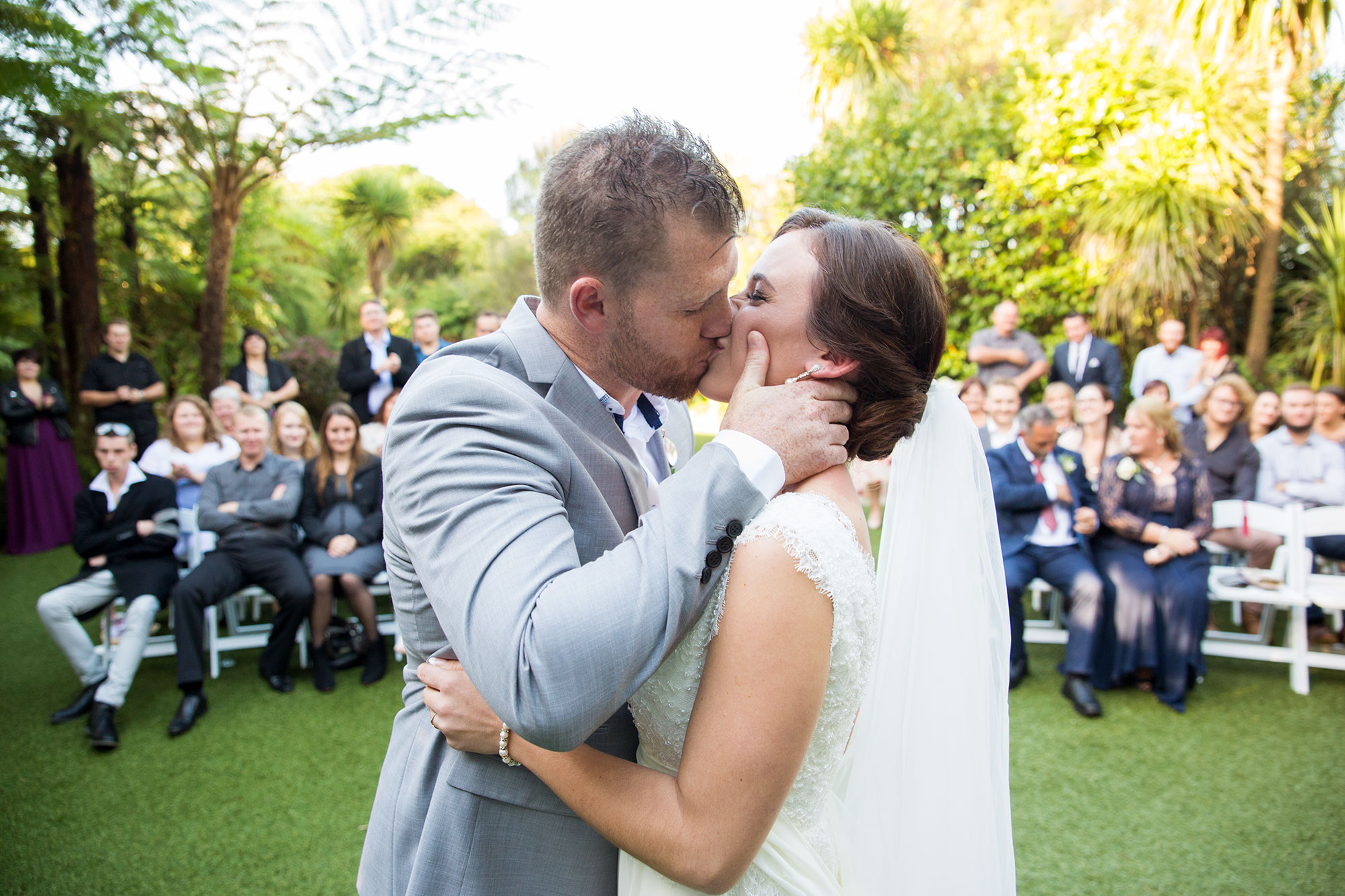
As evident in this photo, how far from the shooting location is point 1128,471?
572cm

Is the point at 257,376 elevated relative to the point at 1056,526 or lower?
elevated

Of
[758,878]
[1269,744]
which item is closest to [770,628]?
[758,878]

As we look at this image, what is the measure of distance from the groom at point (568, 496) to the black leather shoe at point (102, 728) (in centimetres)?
394

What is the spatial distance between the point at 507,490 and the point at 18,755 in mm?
4946

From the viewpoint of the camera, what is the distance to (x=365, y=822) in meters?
3.91

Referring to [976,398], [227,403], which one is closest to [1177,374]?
[976,398]

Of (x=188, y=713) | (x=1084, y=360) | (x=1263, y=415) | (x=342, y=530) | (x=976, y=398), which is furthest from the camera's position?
(x=1084, y=360)

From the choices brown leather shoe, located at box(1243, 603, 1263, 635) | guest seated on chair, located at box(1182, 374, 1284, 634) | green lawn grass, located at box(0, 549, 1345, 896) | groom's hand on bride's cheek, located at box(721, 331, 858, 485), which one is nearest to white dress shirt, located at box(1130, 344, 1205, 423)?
guest seated on chair, located at box(1182, 374, 1284, 634)

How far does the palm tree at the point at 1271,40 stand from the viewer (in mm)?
9008

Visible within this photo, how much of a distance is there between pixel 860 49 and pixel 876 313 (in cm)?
1478

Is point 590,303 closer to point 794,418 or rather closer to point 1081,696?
point 794,418

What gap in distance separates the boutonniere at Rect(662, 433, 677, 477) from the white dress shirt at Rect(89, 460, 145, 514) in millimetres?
4811

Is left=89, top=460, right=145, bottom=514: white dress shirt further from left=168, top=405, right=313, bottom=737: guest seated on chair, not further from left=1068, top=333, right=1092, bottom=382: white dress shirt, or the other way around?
left=1068, top=333, right=1092, bottom=382: white dress shirt

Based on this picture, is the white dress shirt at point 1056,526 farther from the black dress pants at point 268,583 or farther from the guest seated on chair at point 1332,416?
the black dress pants at point 268,583
